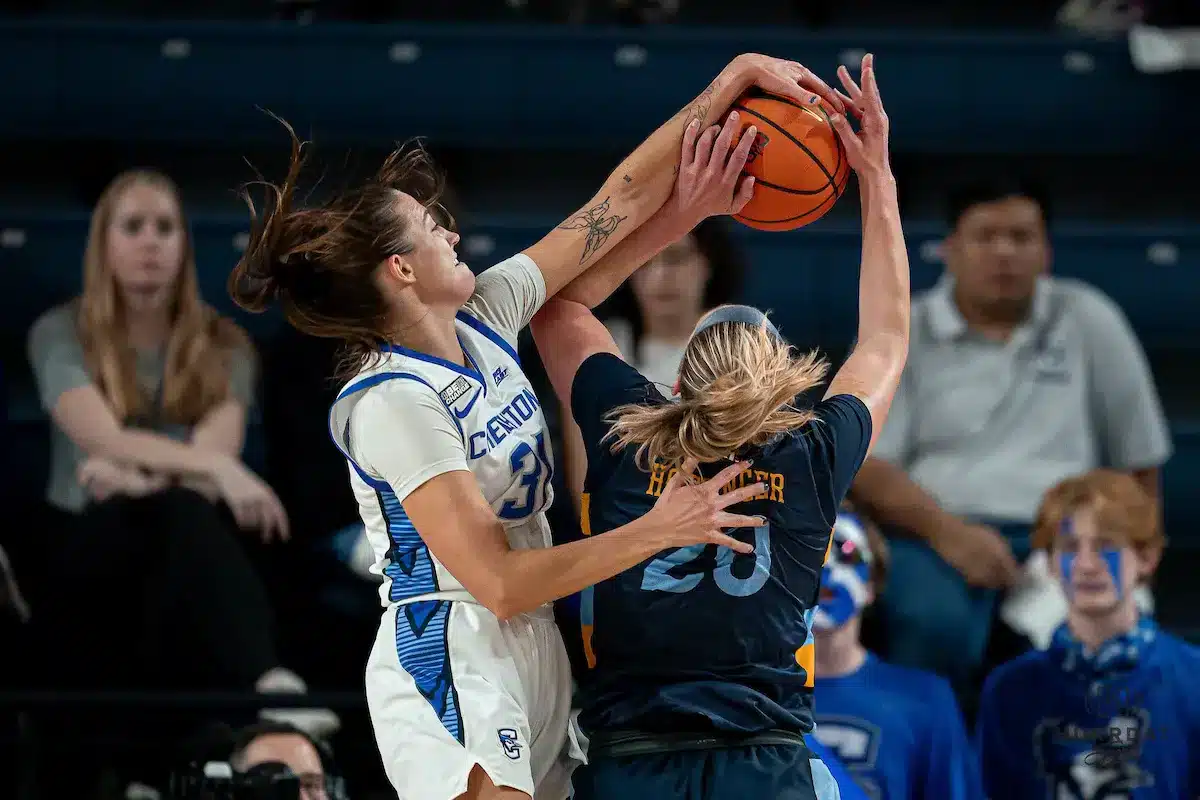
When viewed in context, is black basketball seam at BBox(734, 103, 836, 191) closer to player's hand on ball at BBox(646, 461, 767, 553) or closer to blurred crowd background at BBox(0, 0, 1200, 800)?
player's hand on ball at BBox(646, 461, 767, 553)

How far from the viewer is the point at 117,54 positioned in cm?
585

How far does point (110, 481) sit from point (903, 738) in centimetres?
211

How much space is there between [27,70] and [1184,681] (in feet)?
13.9

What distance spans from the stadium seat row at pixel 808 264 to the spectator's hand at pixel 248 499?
1.13 m

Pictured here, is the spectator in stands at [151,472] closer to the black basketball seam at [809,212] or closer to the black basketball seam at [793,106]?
the black basketball seam at [809,212]

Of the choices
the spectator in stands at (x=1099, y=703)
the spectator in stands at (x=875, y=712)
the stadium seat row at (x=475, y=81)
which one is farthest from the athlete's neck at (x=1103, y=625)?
the stadium seat row at (x=475, y=81)

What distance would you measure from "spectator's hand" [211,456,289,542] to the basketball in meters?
1.95

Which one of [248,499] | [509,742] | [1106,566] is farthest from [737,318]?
[248,499]

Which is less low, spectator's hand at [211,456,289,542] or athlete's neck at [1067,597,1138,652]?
spectator's hand at [211,456,289,542]

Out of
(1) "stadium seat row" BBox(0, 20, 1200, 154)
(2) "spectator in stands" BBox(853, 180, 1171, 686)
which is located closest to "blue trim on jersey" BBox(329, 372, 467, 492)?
(2) "spectator in stands" BBox(853, 180, 1171, 686)

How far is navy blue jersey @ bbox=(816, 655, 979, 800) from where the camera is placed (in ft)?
12.3

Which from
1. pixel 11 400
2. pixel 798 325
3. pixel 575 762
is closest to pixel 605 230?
pixel 575 762

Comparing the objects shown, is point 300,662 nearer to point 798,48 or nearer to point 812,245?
point 812,245

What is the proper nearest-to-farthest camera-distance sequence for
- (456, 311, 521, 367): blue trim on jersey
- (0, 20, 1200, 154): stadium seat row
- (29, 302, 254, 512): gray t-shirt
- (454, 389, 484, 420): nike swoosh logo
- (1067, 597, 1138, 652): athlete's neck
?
(454, 389, 484, 420): nike swoosh logo
(456, 311, 521, 367): blue trim on jersey
(1067, 597, 1138, 652): athlete's neck
(29, 302, 254, 512): gray t-shirt
(0, 20, 1200, 154): stadium seat row
